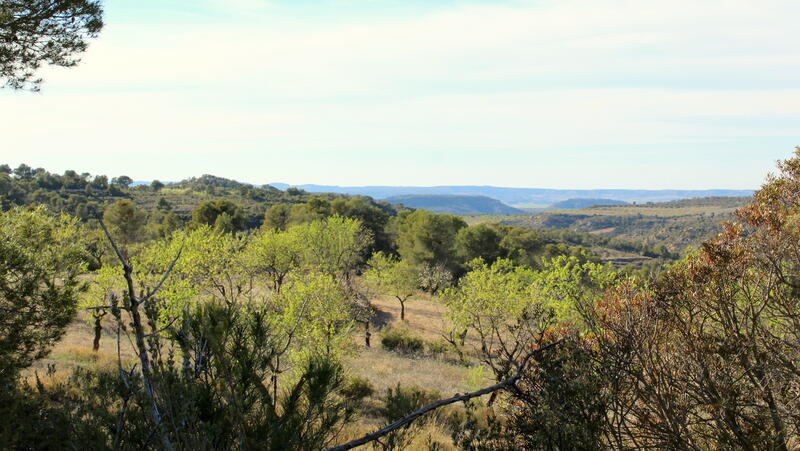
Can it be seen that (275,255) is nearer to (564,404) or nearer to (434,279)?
(434,279)

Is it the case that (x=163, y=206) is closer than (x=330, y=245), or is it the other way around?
(x=330, y=245)

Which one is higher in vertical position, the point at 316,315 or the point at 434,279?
the point at 316,315

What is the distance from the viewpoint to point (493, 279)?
69.8 ft

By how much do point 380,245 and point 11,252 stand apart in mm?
61234

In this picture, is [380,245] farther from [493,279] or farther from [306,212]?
[493,279]

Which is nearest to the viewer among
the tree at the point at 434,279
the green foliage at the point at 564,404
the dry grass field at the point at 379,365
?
the green foliage at the point at 564,404

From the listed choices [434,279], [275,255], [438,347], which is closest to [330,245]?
[275,255]

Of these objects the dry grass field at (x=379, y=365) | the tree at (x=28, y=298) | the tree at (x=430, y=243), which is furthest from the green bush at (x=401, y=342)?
the tree at (x=28, y=298)

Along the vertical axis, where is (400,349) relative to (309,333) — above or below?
below

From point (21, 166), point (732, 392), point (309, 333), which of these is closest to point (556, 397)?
point (732, 392)

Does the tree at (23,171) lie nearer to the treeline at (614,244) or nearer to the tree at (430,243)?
the tree at (430,243)

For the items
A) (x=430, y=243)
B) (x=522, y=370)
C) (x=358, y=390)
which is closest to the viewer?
(x=522, y=370)

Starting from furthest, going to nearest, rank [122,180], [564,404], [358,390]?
[122,180], [358,390], [564,404]

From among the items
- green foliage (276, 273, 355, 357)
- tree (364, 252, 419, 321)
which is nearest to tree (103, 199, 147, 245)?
tree (364, 252, 419, 321)
